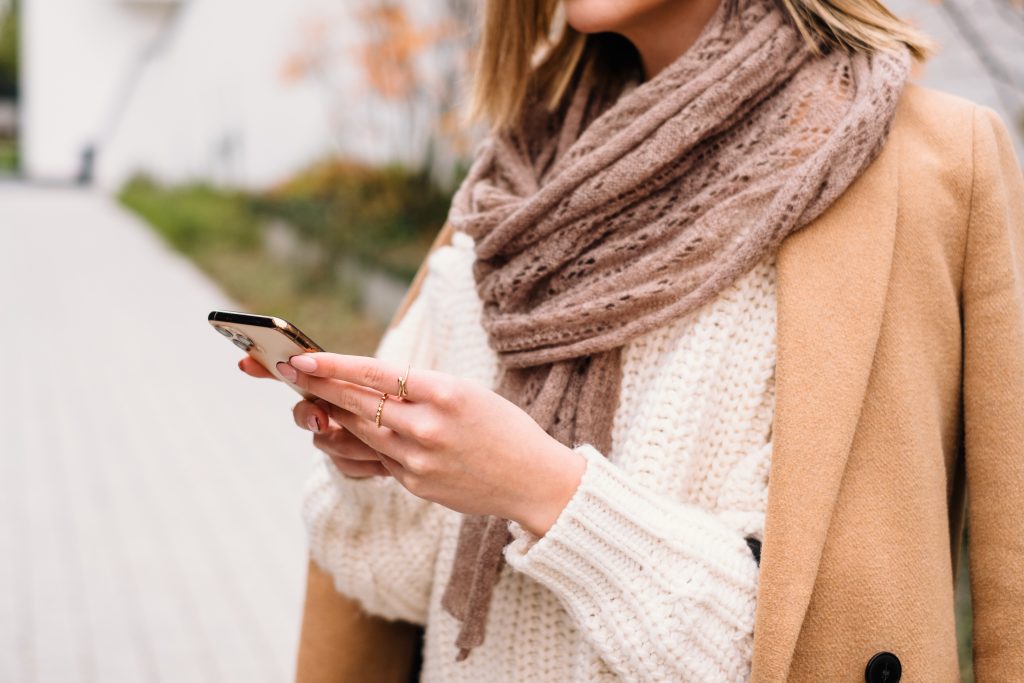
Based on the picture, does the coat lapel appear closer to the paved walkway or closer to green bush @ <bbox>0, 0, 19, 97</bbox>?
the paved walkway

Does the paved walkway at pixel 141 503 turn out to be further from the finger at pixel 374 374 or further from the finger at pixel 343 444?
the finger at pixel 374 374

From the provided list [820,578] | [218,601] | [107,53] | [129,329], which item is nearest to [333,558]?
[820,578]

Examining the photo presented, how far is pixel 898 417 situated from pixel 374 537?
2.54 ft

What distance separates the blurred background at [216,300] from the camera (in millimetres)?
4148

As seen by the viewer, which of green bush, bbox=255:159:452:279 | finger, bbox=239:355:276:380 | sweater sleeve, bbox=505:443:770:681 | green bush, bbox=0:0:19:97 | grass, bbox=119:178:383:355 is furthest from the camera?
green bush, bbox=0:0:19:97

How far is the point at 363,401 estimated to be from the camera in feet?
3.74

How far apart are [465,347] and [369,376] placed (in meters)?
0.50

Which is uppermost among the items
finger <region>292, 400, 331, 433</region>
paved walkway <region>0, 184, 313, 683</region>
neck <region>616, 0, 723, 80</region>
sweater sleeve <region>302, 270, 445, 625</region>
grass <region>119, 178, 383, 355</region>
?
neck <region>616, 0, 723, 80</region>

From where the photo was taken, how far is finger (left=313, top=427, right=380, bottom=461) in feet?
4.53

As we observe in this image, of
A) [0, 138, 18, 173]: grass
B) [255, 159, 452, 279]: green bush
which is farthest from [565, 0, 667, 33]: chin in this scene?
[0, 138, 18, 173]: grass

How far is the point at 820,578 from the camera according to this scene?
1.26 m

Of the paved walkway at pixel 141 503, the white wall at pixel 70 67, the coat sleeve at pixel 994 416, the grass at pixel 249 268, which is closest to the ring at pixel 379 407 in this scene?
the coat sleeve at pixel 994 416

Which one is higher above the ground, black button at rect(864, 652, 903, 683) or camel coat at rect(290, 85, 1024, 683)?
camel coat at rect(290, 85, 1024, 683)

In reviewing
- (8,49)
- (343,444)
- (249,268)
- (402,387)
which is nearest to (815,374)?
(402,387)
